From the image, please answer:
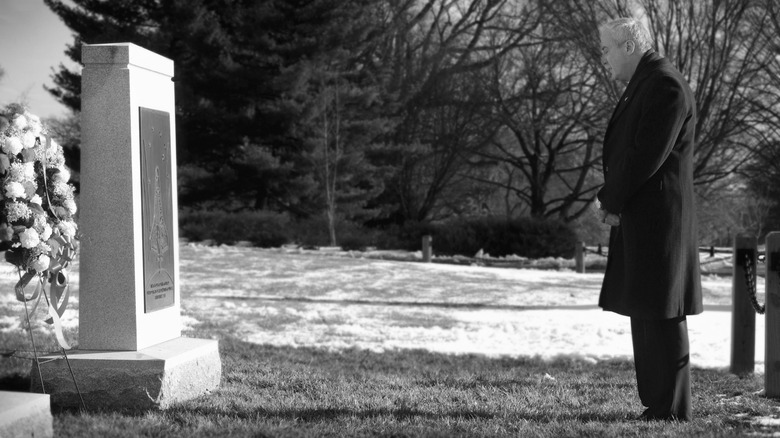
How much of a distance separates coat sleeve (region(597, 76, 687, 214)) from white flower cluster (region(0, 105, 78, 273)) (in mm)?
3114

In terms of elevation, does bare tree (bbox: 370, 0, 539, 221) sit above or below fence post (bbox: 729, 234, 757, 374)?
above

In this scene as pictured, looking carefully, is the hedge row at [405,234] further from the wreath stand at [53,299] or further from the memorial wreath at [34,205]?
the memorial wreath at [34,205]

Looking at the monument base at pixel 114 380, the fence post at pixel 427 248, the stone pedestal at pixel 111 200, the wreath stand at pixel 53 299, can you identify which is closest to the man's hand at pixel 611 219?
the monument base at pixel 114 380

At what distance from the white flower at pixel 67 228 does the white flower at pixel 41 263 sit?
19 centimetres

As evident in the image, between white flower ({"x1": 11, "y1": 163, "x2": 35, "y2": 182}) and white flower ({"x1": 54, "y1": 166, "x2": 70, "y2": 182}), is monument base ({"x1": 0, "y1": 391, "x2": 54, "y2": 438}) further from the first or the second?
white flower ({"x1": 54, "y1": 166, "x2": 70, "y2": 182})

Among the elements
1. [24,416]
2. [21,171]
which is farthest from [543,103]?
[24,416]

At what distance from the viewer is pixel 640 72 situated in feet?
14.5

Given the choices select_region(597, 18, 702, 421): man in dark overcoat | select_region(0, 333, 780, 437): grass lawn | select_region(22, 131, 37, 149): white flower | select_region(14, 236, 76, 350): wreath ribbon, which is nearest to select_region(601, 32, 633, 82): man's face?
select_region(597, 18, 702, 421): man in dark overcoat

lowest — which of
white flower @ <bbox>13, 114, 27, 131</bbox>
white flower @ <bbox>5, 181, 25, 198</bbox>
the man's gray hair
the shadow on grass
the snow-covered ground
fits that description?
the snow-covered ground

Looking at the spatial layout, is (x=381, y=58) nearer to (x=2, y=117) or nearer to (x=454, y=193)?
(x=454, y=193)

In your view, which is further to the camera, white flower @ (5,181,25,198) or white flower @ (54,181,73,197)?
white flower @ (54,181,73,197)

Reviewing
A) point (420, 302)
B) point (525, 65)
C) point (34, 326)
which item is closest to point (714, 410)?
point (34, 326)

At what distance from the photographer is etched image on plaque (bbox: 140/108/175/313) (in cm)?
532

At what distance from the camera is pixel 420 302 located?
12422mm
